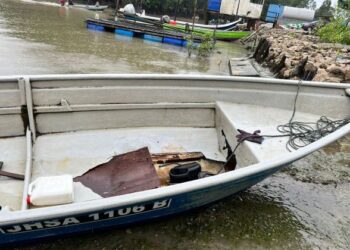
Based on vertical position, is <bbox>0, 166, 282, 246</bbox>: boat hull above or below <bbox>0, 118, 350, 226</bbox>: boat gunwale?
below

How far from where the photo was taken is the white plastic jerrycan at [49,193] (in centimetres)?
283

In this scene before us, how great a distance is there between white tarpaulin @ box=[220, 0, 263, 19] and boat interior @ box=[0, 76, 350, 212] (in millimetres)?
26933

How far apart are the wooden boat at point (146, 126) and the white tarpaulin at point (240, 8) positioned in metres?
26.9


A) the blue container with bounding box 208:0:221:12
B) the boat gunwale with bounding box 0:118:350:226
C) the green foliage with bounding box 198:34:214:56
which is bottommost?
the green foliage with bounding box 198:34:214:56

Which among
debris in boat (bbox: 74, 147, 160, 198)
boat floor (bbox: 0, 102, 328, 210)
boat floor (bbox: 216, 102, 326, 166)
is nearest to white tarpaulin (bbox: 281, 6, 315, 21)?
boat floor (bbox: 216, 102, 326, 166)

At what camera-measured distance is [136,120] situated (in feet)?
14.7

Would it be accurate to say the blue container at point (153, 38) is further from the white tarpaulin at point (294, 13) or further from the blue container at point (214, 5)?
the white tarpaulin at point (294, 13)

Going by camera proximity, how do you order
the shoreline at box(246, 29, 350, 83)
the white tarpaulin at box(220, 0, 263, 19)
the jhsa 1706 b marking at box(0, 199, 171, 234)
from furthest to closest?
the white tarpaulin at box(220, 0, 263, 19) < the shoreline at box(246, 29, 350, 83) < the jhsa 1706 b marking at box(0, 199, 171, 234)

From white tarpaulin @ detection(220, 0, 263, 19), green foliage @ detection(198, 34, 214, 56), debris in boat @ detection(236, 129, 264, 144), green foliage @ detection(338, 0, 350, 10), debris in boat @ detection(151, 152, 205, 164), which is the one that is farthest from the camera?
white tarpaulin @ detection(220, 0, 263, 19)

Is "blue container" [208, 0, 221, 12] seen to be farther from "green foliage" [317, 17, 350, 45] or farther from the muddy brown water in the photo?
the muddy brown water

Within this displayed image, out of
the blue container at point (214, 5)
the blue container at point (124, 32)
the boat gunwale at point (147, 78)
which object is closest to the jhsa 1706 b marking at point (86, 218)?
the boat gunwale at point (147, 78)

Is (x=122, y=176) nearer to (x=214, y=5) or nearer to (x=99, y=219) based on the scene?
(x=99, y=219)

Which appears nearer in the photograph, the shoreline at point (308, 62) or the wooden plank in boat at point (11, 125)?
the wooden plank in boat at point (11, 125)

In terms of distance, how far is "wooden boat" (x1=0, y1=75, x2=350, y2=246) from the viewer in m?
2.93
